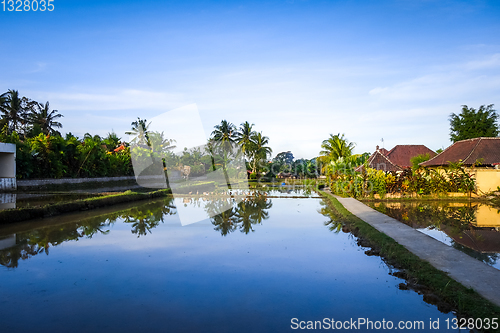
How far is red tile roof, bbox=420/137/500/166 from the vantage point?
16569mm

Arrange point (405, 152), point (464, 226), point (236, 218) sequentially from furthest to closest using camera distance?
point (405, 152) → point (236, 218) → point (464, 226)

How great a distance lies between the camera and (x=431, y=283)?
401cm

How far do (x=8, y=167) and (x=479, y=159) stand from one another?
22573mm

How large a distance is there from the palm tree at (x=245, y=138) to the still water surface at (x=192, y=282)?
3090cm

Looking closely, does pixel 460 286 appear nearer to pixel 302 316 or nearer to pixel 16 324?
pixel 302 316

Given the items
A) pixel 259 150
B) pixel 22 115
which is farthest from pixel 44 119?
pixel 259 150

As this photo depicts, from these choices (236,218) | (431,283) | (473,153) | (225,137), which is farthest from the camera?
(225,137)

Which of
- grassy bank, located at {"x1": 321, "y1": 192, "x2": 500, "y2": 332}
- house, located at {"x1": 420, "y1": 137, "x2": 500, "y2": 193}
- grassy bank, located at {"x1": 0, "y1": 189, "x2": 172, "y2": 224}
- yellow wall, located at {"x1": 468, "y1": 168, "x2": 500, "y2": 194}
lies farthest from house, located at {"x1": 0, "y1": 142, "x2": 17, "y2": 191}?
yellow wall, located at {"x1": 468, "y1": 168, "x2": 500, "y2": 194}

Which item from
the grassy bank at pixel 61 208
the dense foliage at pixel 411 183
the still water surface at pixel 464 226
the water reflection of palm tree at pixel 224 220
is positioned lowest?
the water reflection of palm tree at pixel 224 220

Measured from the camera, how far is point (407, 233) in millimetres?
6938

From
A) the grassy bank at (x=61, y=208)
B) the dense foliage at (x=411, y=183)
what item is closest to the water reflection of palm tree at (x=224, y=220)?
the grassy bank at (x=61, y=208)

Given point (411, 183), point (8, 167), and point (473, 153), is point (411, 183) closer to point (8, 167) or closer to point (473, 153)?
point (473, 153)

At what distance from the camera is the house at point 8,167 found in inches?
622

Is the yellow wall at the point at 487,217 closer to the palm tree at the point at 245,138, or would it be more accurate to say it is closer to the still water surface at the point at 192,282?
the still water surface at the point at 192,282
